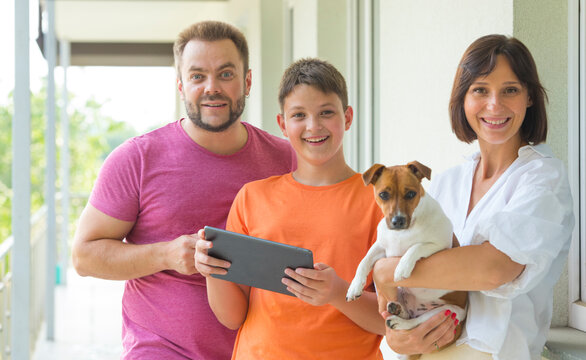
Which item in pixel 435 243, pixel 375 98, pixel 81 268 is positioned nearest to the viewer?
pixel 435 243

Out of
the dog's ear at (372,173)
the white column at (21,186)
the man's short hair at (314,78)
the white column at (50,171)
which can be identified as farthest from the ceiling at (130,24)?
the dog's ear at (372,173)

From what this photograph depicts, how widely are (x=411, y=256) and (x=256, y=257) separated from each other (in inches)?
14.7

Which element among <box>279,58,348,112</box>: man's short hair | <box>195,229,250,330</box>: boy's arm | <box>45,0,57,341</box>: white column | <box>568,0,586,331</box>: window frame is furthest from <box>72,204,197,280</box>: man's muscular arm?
<box>45,0,57,341</box>: white column

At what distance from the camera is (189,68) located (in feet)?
6.71

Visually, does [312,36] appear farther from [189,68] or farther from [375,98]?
[189,68]

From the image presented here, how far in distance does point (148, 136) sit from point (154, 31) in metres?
9.27

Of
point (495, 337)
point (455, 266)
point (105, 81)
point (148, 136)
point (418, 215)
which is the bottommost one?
point (495, 337)

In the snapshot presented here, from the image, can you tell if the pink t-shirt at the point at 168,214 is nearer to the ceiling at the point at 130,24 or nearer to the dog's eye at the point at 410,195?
the dog's eye at the point at 410,195

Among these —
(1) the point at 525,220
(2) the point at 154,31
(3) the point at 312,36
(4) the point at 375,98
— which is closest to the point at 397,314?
(1) the point at 525,220

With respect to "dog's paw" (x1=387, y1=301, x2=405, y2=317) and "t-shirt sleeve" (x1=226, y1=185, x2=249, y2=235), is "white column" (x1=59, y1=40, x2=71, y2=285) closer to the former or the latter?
"t-shirt sleeve" (x1=226, y1=185, x2=249, y2=235)

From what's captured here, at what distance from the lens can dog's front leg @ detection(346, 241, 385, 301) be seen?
1490mm

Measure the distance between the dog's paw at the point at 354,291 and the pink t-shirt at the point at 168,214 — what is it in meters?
0.64

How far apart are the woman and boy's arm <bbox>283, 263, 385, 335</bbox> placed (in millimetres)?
72

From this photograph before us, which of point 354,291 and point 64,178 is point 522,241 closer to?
point 354,291
